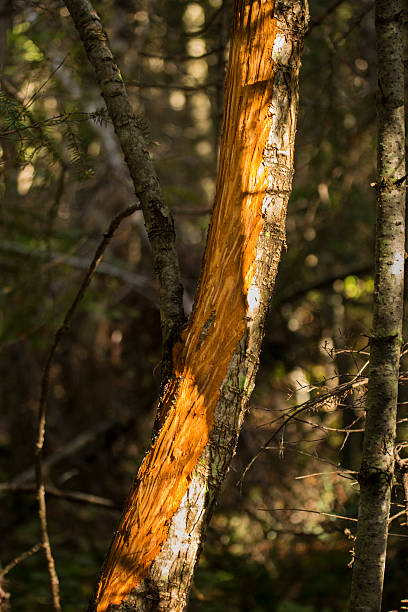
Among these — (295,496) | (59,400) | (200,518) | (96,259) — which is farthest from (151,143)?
(59,400)

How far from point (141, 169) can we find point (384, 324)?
895 mm

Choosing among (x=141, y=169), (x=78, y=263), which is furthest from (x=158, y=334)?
(x=141, y=169)

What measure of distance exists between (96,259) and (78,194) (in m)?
5.71

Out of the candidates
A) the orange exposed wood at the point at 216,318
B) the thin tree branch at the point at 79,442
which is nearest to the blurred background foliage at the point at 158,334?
the thin tree branch at the point at 79,442

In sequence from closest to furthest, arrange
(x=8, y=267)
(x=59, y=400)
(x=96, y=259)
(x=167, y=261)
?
(x=167, y=261) < (x=96, y=259) < (x=8, y=267) < (x=59, y=400)

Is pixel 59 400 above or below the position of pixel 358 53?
below

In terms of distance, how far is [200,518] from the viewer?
1.37m

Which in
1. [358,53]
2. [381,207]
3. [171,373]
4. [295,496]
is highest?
[358,53]

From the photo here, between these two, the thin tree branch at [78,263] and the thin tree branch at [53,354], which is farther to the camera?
the thin tree branch at [78,263]

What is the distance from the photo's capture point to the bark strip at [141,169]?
167 centimetres

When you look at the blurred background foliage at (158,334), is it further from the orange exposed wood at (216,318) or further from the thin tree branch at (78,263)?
the orange exposed wood at (216,318)

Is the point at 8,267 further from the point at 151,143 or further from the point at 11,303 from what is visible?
the point at 151,143

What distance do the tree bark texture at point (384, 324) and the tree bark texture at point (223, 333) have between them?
0.96 feet

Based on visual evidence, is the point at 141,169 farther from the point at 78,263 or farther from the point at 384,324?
the point at 78,263
